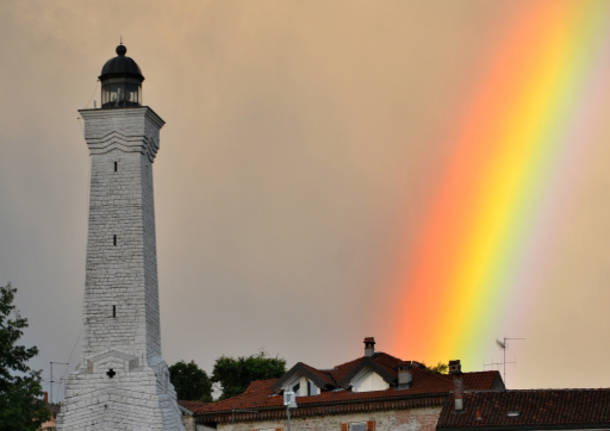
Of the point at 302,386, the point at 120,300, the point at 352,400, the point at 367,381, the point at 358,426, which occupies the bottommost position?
the point at 358,426

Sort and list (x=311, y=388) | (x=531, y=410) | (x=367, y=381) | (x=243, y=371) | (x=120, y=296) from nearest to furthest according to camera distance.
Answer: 1. (x=531, y=410)
2. (x=120, y=296)
3. (x=367, y=381)
4. (x=311, y=388)
5. (x=243, y=371)

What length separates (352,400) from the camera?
243ft

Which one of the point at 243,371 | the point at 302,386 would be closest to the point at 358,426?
the point at 302,386

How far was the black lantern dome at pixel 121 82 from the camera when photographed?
78.8 m

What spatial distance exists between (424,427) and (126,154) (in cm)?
2285

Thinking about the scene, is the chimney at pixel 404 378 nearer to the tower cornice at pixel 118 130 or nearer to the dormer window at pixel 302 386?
the dormer window at pixel 302 386

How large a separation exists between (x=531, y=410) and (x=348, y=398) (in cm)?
1160

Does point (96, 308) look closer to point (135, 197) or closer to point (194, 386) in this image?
point (135, 197)

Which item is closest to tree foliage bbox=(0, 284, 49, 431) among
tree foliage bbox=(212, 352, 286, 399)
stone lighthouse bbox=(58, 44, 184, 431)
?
stone lighthouse bbox=(58, 44, 184, 431)

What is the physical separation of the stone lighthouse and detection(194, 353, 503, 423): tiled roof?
4377mm

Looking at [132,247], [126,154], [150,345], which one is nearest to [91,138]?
[126,154]

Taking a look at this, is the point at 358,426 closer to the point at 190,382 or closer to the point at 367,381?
the point at 367,381

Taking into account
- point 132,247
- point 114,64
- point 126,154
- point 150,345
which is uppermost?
point 114,64

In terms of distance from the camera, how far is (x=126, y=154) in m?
74.6
